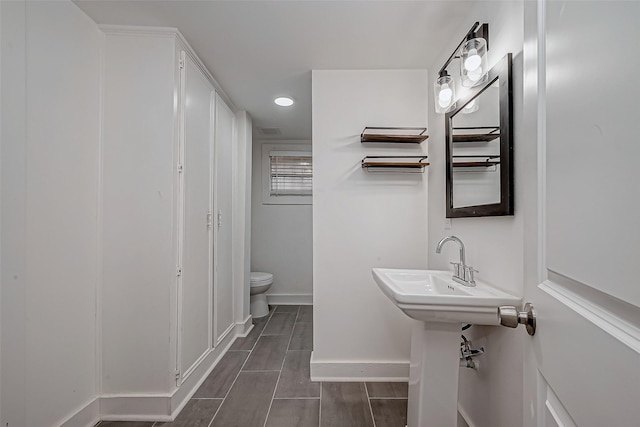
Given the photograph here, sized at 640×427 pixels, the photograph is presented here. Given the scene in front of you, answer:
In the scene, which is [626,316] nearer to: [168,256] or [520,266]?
[520,266]

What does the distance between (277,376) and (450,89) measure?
2293mm

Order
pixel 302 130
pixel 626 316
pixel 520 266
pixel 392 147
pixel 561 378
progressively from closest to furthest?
pixel 626 316
pixel 561 378
pixel 520 266
pixel 392 147
pixel 302 130

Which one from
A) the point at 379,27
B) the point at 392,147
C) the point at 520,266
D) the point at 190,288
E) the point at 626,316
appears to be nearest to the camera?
the point at 626,316

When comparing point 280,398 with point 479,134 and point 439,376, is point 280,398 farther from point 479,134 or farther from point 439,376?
point 479,134

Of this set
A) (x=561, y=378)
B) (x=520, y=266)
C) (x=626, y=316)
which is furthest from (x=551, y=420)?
(x=520, y=266)

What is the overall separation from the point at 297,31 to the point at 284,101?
107cm

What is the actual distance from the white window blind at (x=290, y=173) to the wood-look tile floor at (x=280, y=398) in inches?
84.5

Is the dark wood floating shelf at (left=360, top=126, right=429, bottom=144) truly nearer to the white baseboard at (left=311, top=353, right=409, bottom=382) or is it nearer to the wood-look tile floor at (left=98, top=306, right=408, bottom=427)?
the white baseboard at (left=311, top=353, right=409, bottom=382)

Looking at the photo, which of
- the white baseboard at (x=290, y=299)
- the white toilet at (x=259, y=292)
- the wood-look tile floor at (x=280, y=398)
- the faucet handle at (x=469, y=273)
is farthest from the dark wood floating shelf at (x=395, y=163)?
the white baseboard at (x=290, y=299)

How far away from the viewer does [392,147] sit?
2.24 meters

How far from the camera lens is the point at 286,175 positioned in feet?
13.6

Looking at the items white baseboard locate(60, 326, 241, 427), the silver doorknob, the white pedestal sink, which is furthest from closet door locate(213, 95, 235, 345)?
the silver doorknob

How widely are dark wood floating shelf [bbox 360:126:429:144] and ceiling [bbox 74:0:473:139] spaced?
0.48 meters

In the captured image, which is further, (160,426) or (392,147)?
(392,147)
